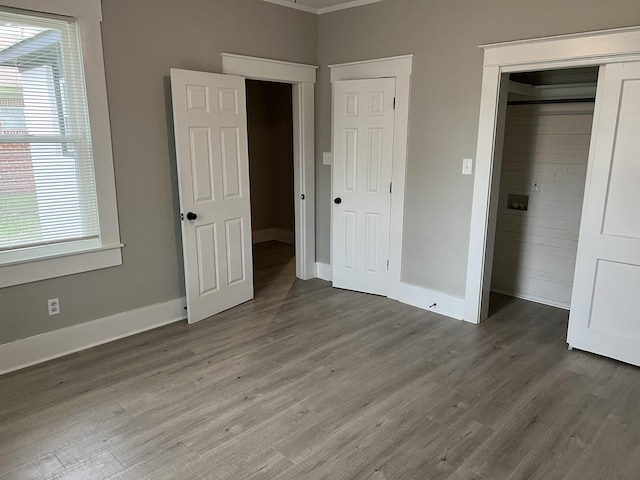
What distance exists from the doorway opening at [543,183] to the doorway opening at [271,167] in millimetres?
2824

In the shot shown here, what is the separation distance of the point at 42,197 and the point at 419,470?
2.84m

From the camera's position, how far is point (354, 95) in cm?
432

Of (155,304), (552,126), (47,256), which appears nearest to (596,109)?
(552,126)

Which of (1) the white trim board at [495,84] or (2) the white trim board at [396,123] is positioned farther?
(2) the white trim board at [396,123]

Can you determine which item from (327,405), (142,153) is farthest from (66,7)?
(327,405)

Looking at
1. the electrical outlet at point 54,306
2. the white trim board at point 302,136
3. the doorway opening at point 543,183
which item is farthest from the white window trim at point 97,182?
the doorway opening at point 543,183

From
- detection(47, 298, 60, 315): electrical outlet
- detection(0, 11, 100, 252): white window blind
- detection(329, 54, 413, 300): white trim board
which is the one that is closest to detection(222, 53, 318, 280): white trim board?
detection(329, 54, 413, 300): white trim board

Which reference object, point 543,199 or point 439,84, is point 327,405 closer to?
point 439,84

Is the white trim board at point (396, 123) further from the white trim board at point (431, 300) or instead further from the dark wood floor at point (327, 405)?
the dark wood floor at point (327, 405)

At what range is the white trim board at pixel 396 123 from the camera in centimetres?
405

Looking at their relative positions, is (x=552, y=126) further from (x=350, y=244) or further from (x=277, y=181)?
(x=277, y=181)

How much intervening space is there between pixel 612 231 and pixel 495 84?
1.34 metres

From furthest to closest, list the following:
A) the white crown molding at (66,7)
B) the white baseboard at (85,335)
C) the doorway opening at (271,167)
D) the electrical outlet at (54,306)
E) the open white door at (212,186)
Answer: the doorway opening at (271,167), the open white door at (212,186), the electrical outlet at (54,306), the white baseboard at (85,335), the white crown molding at (66,7)

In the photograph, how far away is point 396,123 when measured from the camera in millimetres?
4137
